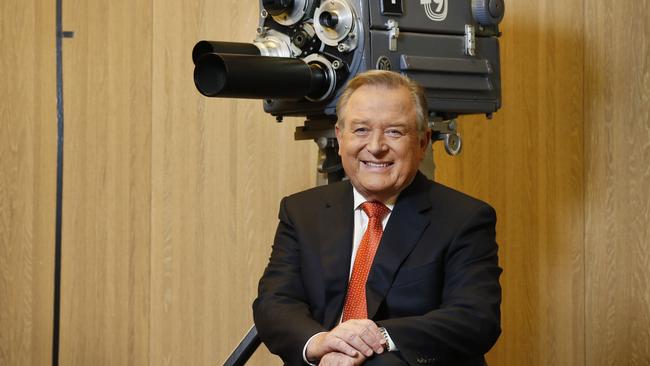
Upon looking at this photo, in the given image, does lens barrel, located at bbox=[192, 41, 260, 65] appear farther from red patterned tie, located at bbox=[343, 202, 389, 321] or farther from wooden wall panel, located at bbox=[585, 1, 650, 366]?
wooden wall panel, located at bbox=[585, 1, 650, 366]

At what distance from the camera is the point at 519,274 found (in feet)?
11.0

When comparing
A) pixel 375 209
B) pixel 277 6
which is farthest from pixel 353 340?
pixel 277 6

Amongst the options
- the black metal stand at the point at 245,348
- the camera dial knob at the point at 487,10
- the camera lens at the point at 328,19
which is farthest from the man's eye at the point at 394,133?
the black metal stand at the point at 245,348

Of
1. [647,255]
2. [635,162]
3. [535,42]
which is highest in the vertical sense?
[535,42]

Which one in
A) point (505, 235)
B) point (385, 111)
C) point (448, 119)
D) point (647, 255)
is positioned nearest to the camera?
point (385, 111)

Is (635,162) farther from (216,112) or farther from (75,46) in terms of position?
(75,46)

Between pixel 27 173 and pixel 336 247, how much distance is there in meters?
1.88

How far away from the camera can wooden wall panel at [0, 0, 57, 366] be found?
3.52 m

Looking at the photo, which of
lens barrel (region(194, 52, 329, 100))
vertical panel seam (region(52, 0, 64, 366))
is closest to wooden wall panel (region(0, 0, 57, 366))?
vertical panel seam (region(52, 0, 64, 366))

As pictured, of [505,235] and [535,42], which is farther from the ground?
[535,42]

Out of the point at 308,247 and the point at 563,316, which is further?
the point at 563,316

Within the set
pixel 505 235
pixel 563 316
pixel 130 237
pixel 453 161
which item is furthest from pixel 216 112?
pixel 563 316

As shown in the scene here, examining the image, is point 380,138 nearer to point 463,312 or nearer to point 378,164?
point 378,164

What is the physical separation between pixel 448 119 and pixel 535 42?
96 centimetres
